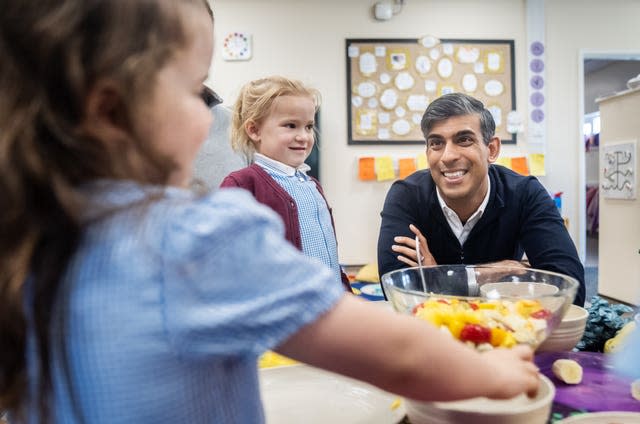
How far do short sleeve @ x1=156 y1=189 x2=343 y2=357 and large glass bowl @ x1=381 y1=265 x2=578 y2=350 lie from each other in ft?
0.96

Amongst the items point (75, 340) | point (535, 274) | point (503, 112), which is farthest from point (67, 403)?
point (503, 112)

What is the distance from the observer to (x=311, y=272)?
389mm

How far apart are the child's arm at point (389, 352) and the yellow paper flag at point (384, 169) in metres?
3.53

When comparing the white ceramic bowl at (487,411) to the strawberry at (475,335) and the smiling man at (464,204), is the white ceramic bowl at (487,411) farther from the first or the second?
the smiling man at (464,204)

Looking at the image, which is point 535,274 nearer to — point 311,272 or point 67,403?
point 311,272

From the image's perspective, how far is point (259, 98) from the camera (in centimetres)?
186

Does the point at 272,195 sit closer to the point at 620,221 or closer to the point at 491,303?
the point at 491,303

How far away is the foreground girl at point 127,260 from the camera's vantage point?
37 centimetres

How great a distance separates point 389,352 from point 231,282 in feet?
0.44

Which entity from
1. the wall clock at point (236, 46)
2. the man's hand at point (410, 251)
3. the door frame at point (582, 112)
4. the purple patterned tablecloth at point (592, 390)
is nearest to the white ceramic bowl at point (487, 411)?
the purple patterned tablecloth at point (592, 390)

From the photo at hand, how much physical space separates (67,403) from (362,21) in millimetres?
3876

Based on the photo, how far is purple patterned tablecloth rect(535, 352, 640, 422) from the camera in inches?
26.4

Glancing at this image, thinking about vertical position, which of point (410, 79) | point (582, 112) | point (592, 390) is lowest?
point (592, 390)

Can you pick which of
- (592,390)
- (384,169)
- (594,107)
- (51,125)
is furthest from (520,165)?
(594,107)
